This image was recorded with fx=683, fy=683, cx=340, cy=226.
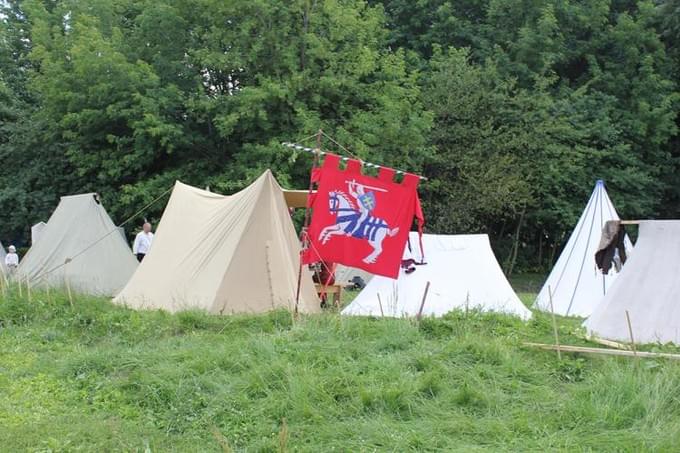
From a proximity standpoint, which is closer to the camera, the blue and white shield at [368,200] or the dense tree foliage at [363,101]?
the blue and white shield at [368,200]

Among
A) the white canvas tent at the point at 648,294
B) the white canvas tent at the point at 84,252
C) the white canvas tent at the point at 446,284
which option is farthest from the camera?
the white canvas tent at the point at 84,252

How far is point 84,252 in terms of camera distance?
11.7 meters

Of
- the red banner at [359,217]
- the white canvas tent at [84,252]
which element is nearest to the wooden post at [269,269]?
the red banner at [359,217]

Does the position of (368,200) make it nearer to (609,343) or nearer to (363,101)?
(609,343)

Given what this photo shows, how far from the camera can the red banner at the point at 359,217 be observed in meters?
6.88

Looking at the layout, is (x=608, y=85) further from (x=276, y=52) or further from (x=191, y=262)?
(x=191, y=262)

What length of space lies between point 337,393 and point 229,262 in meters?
4.17

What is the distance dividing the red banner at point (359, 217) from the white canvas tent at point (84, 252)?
591 centimetres

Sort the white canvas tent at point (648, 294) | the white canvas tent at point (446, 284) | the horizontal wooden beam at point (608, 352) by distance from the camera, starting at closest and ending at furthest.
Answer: the horizontal wooden beam at point (608, 352) < the white canvas tent at point (648, 294) < the white canvas tent at point (446, 284)

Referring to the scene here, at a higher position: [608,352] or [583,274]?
[608,352]

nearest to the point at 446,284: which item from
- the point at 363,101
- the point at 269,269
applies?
the point at 269,269

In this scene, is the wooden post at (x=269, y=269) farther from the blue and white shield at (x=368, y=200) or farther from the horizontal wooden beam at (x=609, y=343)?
the horizontal wooden beam at (x=609, y=343)

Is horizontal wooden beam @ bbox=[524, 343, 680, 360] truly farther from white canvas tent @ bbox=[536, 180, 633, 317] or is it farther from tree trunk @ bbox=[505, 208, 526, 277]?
tree trunk @ bbox=[505, 208, 526, 277]

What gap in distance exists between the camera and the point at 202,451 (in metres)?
4.04
